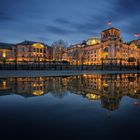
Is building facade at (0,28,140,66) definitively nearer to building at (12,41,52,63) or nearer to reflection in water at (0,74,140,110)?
building at (12,41,52,63)

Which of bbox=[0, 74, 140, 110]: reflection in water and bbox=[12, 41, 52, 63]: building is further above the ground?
bbox=[12, 41, 52, 63]: building

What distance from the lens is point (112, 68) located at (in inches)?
1465

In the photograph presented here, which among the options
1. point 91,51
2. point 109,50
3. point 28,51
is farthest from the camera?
point 91,51

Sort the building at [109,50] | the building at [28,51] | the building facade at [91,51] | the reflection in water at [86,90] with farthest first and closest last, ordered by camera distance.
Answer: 1. the building at [109,50]
2. the building facade at [91,51]
3. the building at [28,51]
4. the reflection in water at [86,90]

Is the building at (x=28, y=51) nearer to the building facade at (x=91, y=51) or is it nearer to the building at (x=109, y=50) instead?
the building facade at (x=91, y=51)

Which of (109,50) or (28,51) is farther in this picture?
(109,50)

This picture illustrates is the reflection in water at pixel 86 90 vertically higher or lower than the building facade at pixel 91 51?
lower

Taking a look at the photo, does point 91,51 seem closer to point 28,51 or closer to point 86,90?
point 28,51

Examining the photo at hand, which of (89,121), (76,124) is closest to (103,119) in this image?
(89,121)

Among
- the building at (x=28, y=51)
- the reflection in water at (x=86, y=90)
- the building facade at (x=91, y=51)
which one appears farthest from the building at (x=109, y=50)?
the reflection in water at (x=86, y=90)

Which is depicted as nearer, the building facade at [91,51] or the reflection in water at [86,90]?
the reflection in water at [86,90]

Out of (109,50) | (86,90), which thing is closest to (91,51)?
(109,50)

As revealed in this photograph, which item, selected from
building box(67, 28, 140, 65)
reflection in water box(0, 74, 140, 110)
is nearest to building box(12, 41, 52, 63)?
building box(67, 28, 140, 65)

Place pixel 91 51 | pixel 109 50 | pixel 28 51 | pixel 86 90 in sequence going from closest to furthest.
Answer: pixel 86 90, pixel 28 51, pixel 109 50, pixel 91 51
